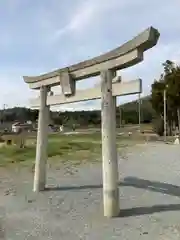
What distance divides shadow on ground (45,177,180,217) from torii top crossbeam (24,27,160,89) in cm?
249

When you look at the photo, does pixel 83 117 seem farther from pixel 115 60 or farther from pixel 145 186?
pixel 115 60

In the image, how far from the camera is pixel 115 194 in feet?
21.1

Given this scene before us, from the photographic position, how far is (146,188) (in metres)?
8.53

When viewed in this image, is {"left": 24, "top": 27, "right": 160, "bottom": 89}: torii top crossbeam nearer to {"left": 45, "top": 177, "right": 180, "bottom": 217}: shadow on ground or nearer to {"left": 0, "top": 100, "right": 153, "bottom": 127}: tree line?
{"left": 45, "top": 177, "right": 180, "bottom": 217}: shadow on ground

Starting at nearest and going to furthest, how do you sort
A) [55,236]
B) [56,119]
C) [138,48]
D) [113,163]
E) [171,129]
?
[55,236], [138,48], [113,163], [171,129], [56,119]

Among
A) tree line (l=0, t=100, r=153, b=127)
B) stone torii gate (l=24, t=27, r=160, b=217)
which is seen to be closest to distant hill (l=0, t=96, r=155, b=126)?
tree line (l=0, t=100, r=153, b=127)

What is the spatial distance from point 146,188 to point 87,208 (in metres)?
1.96

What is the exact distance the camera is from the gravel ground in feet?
18.5

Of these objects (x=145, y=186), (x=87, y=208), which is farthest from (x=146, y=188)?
(x=87, y=208)

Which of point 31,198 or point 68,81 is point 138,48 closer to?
point 68,81

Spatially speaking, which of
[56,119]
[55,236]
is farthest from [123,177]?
[56,119]

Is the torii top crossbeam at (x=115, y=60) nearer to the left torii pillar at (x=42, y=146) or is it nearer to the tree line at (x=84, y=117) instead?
the left torii pillar at (x=42, y=146)

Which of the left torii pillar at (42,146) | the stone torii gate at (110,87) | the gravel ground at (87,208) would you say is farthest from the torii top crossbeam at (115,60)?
the gravel ground at (87,208)

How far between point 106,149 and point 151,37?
197 centimetres
